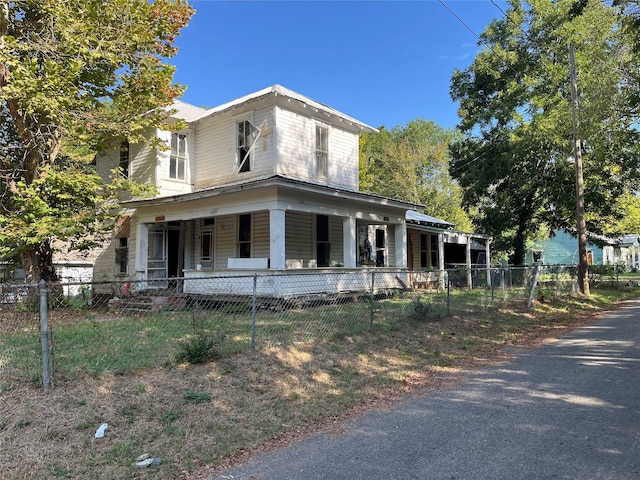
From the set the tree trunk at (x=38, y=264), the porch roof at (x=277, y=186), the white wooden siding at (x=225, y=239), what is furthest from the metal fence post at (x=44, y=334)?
the white wooden siding at (x=225, y=239)

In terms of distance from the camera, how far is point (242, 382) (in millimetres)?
5652

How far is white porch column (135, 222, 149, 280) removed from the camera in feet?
51.5

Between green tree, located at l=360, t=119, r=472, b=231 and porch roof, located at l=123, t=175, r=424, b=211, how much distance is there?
74.6ft

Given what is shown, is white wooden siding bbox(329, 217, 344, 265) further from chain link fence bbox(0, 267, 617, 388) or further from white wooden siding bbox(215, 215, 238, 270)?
white wooden siding bbox(215, 215, 238, 270)

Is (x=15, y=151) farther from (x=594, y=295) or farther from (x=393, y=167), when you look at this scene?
(x=393, y=167)

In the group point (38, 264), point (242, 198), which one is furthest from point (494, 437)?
point (38, 264)

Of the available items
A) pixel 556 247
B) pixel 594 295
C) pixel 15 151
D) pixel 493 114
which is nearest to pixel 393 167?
pixel 493 114

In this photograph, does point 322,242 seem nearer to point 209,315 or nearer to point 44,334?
point 209,315

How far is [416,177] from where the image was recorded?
1551 inches

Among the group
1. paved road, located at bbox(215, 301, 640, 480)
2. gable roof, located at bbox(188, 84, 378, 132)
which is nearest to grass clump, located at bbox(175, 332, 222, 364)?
paved road, located at bbox(215, 301, 640, 480)

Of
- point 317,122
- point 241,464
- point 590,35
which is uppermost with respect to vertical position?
point 590,35

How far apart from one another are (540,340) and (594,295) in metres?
10.5

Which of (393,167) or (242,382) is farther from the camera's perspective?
(393,167)

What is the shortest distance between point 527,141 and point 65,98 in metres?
19.5
